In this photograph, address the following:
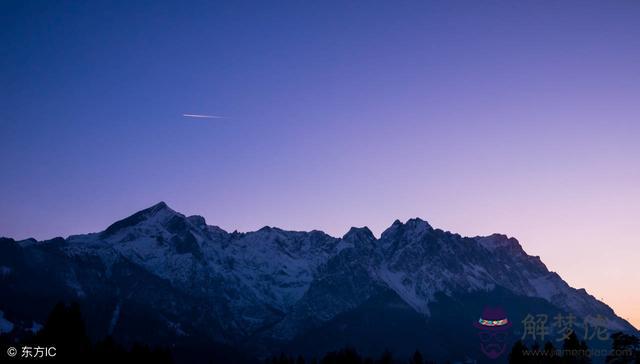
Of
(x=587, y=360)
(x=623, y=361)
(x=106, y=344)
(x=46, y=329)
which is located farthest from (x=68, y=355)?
(x=587, y=360)

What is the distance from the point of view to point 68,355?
80.2 m

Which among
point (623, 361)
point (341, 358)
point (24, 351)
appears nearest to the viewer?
point (623, 361)

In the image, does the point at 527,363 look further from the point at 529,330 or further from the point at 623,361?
the point at 623,361

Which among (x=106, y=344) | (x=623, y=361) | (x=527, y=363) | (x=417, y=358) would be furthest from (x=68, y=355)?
(x=417, y=358)

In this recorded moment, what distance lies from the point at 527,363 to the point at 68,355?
7189 centimetres

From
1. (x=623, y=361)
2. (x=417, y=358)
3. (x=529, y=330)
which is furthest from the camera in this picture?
(x=417, y=358)

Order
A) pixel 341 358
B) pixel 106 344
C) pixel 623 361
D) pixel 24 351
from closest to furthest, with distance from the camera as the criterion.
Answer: pixel 623 361 → pixel 24 351 → pixel 106 344 → pixel 341 358

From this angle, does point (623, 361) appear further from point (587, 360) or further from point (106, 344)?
point (106, 344)

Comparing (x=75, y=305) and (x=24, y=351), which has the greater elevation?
(x=75, y=305)

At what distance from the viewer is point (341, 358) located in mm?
174250

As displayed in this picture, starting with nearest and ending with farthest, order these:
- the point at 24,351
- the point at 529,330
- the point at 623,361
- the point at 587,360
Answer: the point at 623,361, the point at 24,351, the point at 529,330, the point at 587,360

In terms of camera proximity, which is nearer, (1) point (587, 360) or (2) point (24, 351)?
(2) point (24, 351)

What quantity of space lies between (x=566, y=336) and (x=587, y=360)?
639 cm

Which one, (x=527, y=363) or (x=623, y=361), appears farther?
(x=527, y=363)
